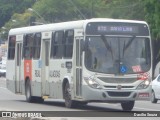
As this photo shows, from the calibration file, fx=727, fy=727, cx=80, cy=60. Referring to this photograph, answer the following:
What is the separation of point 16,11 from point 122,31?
307ft

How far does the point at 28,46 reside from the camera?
1203 inches

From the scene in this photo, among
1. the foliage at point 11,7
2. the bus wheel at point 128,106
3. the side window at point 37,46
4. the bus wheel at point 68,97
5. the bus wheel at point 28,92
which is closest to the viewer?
the bus wheel at point 128,106

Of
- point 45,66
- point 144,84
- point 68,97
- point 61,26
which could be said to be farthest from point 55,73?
point 144,84

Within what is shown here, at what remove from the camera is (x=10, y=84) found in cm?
3325

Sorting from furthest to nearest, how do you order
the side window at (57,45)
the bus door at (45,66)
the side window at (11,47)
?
the side window at (11,47) → the bus door at (45,66) → the side window at (57,45)

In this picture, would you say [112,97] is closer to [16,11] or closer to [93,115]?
[93,115]

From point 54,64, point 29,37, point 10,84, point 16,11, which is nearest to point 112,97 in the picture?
point 54,64

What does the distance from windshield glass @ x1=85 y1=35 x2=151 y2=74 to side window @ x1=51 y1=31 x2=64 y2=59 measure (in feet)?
8.50

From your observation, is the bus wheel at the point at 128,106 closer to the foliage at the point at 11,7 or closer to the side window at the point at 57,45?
the side window at the point at 57,45

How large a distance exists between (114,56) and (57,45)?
3.56m

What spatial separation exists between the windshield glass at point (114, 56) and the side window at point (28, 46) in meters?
6.45

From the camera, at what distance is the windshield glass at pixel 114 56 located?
947 inches

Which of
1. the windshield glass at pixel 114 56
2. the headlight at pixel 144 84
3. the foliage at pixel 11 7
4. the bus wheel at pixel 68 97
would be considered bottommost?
the bus wheel at pixel 68 97

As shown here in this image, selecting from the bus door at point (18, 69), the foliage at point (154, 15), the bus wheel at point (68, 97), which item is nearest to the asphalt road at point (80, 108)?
the bus wheel at point (68, 97)
